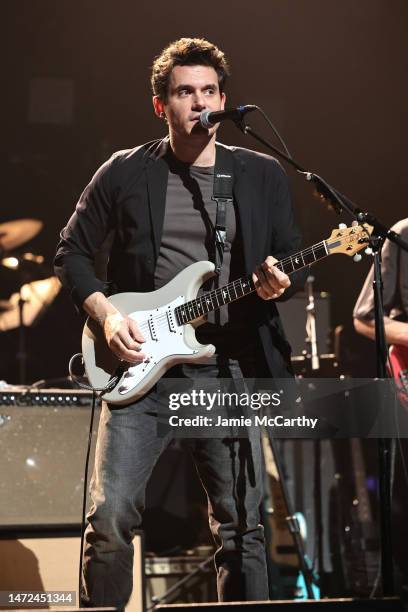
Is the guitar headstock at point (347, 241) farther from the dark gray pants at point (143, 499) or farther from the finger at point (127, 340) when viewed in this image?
the finger at point (127, 340)

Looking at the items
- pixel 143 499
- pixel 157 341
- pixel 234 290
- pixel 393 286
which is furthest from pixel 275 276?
pixel 393 286

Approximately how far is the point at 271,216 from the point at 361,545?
111 inches

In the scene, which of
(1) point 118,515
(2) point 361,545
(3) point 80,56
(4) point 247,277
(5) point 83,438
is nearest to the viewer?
(1) point 118,515

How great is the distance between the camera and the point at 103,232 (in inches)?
123

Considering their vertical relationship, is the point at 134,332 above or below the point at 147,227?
below

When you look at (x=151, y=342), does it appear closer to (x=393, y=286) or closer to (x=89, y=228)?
(x=89, y=228)

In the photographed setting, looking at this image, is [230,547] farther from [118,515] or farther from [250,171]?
[250,171]

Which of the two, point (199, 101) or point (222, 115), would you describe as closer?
point (222, 115)

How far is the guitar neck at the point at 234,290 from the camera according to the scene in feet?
9.31

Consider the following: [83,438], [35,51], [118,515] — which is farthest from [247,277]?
[35,51]

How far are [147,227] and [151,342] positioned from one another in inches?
16.4

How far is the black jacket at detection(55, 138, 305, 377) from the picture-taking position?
9.76 feet

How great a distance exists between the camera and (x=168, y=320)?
9.69 ft

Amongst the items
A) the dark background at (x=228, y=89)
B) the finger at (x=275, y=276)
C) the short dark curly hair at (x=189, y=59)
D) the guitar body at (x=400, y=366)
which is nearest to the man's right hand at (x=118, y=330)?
the finger at (x=275, y=276)
